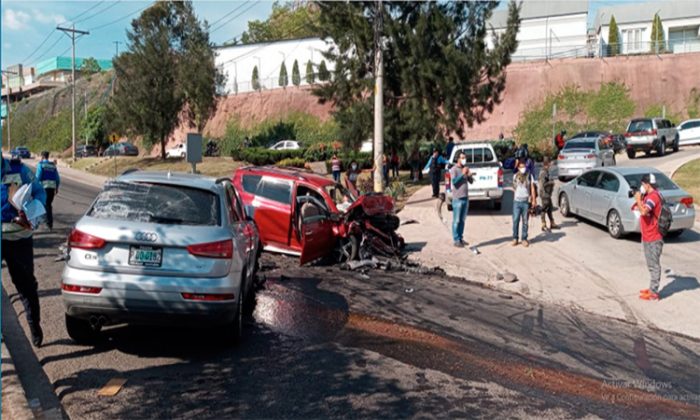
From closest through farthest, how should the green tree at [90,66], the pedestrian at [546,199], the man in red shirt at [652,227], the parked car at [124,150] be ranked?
the man in red shirt at [652,227] < the pedestrian at [546,199] < the parked car at [124,150] < the green tree at [90,66]

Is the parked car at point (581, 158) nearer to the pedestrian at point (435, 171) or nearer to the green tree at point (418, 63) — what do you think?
the green tree at point (418, 63)

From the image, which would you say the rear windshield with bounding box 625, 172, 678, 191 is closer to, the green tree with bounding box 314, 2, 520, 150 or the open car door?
the open car door

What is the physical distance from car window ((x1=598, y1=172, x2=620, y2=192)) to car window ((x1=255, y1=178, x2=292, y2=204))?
822 centimetres

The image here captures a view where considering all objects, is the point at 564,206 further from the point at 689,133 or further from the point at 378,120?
the point at 689,133

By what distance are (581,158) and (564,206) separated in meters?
6.09

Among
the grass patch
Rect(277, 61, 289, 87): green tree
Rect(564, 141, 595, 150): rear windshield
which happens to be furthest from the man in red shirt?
Rect(277, 61, 289, 87): green tree

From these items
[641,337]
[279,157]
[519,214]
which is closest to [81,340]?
[641,337]

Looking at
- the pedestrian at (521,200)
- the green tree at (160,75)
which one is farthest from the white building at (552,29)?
the pedestrian at (521,200)

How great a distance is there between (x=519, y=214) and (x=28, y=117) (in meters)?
99.8

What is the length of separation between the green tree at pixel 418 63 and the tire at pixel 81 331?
19.2 m

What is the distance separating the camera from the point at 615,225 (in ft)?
47.9

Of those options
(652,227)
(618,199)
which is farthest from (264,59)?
(652,227)

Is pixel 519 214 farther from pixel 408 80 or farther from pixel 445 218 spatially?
pixel 408 80

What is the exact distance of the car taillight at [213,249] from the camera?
235 inches
